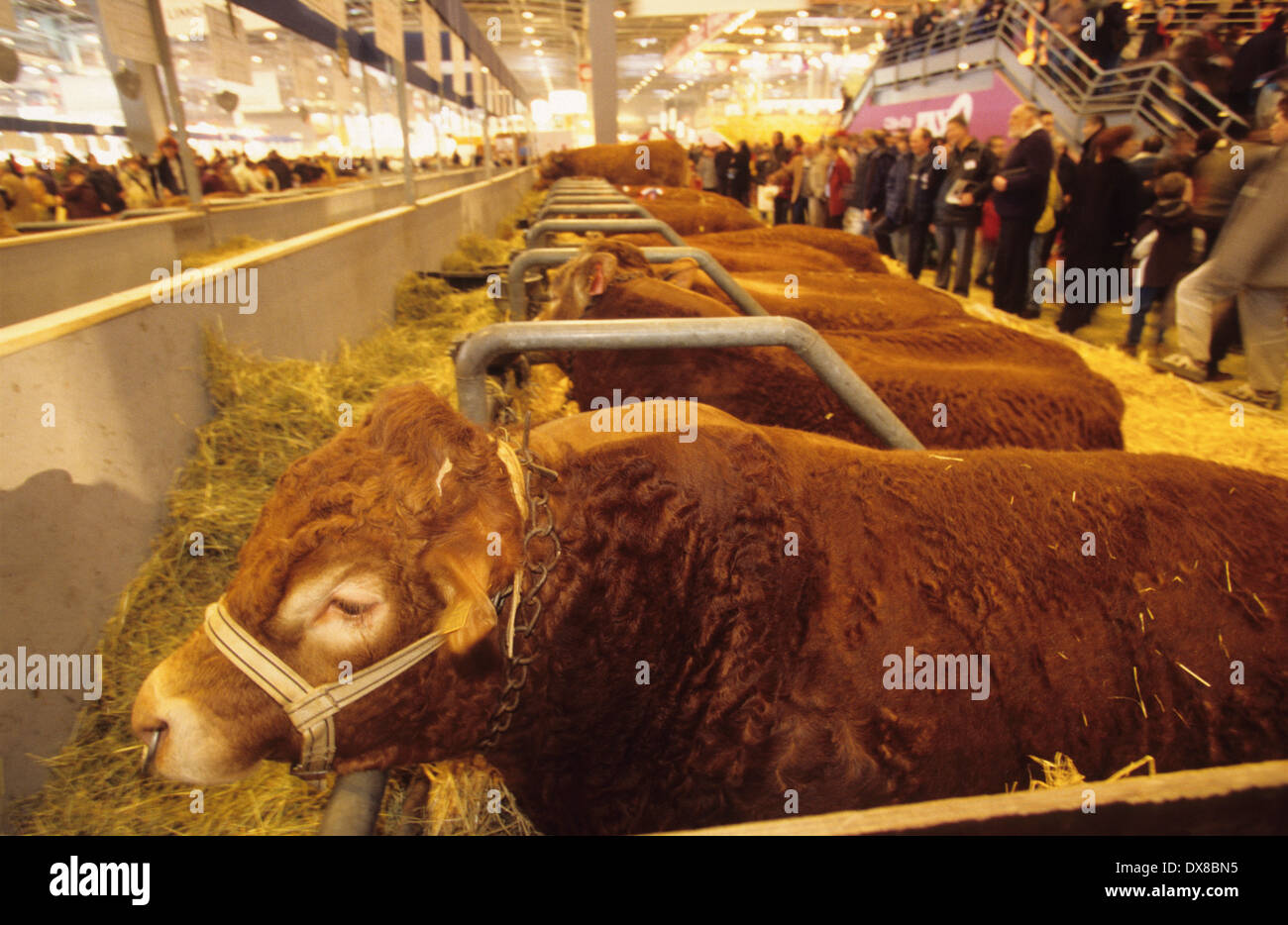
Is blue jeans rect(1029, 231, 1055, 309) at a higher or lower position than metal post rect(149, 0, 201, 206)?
lower

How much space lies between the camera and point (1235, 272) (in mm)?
5477

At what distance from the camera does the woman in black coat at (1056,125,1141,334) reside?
7641mm

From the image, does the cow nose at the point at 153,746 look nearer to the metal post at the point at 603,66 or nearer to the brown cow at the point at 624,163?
the brown cow at the point at 624,163

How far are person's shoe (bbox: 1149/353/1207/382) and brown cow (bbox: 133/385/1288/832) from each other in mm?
5758

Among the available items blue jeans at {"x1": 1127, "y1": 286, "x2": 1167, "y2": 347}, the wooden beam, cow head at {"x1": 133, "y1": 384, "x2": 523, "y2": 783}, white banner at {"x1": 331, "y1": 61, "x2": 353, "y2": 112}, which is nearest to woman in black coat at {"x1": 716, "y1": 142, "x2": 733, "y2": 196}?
white banner at {"x1": 331, "y1": 61, "x2": 353, "y2": 112}

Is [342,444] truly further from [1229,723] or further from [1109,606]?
[1229,723]

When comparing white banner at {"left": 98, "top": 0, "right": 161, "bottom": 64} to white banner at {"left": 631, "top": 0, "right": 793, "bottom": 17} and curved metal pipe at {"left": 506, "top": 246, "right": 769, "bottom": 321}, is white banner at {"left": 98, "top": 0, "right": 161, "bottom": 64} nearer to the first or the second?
curved metal pipe at {"left": 506, "top": 246, "right": 769, "bottom": 321}

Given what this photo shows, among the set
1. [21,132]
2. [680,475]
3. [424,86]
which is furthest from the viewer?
[424,86]

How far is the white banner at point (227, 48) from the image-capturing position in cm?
558

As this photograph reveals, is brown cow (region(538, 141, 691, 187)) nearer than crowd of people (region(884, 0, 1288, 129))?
No

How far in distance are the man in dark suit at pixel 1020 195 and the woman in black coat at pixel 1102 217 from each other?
16.7 inches

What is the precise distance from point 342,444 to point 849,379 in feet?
4.93

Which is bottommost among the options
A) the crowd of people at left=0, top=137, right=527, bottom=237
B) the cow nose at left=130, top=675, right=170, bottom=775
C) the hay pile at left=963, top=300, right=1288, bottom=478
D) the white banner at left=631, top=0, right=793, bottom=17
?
the hay pile at left=963, top=300, right=1288, bottom=478

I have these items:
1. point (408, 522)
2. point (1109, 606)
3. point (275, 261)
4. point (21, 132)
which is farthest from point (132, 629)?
point (21, 132)
